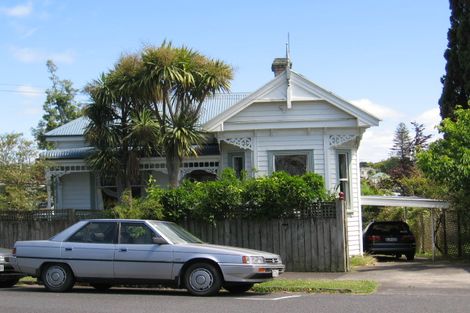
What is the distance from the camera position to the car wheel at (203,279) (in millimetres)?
11141

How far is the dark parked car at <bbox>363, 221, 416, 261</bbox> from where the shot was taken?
827 inches

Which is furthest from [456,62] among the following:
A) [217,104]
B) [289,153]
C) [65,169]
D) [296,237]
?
[65,169]

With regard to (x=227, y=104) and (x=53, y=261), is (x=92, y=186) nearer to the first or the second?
(x=227, y=104)

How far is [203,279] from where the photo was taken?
1120 centimetres

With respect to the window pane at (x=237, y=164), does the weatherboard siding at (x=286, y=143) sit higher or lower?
higher

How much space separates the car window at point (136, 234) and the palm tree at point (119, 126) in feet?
21.4

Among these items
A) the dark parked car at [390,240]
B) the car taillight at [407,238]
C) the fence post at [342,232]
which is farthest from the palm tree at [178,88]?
the car taillight at [407,238]

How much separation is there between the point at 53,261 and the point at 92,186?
9623mm

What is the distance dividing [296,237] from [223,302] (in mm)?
5506

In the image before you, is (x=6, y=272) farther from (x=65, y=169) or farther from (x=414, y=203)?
(x=414, y=203)

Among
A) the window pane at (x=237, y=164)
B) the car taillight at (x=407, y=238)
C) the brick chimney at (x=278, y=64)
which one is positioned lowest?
the car taillight at (x=407, y=238)

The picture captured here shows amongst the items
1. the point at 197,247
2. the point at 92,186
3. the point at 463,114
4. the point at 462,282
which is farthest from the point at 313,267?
the point at 92,186

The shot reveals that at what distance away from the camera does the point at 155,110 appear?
18.6m

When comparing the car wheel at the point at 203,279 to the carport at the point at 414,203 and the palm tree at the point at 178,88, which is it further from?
the carport at the point at 414,203
